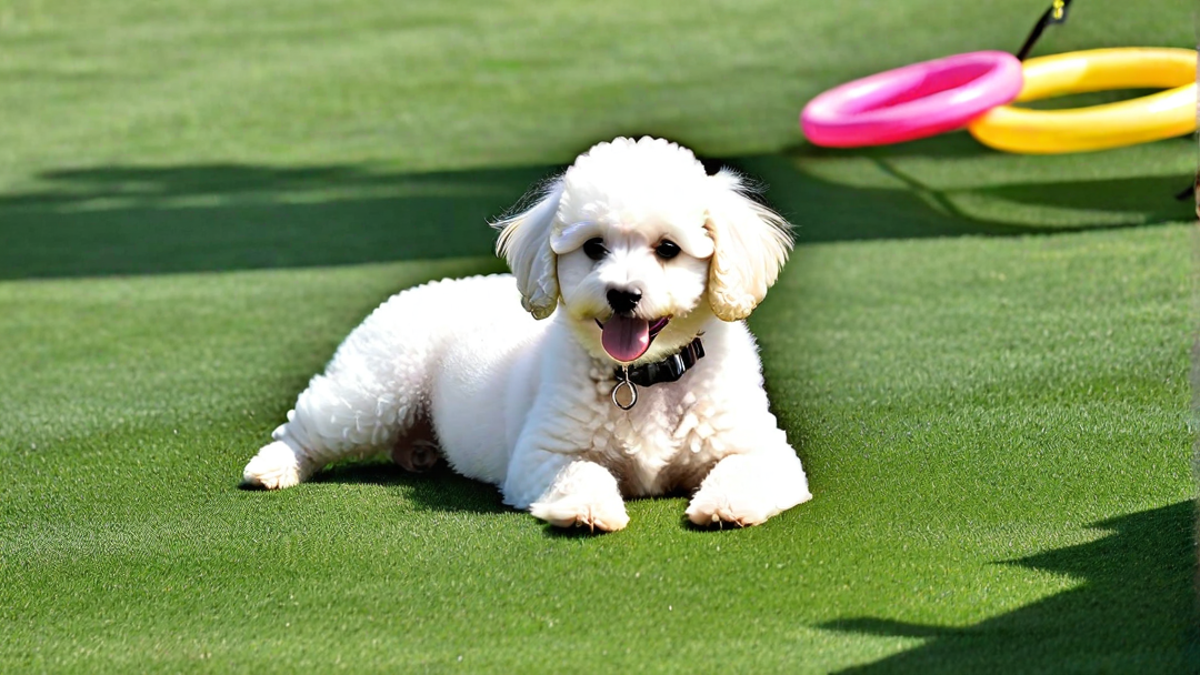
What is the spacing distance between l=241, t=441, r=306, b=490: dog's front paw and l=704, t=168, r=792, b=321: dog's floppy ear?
5.25 feet

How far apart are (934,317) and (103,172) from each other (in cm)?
732

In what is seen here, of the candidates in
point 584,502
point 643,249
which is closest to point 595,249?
point 643,249

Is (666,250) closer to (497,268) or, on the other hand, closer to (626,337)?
(626,337)

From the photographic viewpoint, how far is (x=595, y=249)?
402cm

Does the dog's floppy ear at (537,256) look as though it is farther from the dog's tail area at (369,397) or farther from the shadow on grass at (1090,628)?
the shadow on grass at (1090,628)

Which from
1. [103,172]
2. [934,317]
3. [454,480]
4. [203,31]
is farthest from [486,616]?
[203,31]

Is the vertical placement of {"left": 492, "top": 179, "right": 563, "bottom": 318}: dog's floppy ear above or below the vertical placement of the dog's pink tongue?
above

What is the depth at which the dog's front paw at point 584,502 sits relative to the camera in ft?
13.0

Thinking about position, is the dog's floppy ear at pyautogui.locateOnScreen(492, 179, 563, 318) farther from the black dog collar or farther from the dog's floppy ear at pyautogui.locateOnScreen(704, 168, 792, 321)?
the dog's floppy ear at pyautogui.locateOnScreen(704, 168, 792, 321)

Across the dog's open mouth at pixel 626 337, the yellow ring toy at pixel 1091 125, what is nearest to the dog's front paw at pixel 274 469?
the dog's open mouth at pixel 626 337

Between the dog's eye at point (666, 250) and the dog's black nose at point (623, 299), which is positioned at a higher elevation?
the dog's eye at point (666, 250)

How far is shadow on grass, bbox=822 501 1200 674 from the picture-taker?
3.06 meters

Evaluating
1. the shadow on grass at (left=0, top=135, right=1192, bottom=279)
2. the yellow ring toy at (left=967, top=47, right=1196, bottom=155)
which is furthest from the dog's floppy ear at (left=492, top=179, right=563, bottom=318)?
the yellow ring toy at (left=967, top=47, right=1196, bottom=155)

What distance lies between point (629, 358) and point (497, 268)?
481 centimetres
